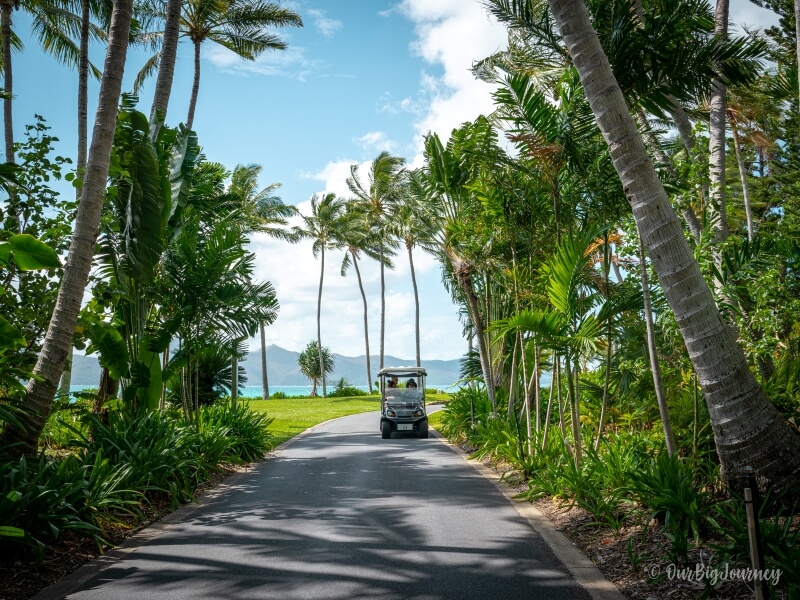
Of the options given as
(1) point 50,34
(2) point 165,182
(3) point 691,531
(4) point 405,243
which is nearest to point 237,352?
(2) point 165,182

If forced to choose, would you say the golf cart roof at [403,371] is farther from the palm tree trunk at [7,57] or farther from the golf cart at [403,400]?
the palm tree trunk at [7,57]

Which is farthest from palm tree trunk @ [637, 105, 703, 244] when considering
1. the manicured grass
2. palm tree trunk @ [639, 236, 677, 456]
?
the manicured grass

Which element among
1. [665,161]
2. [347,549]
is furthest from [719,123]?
[347,549]

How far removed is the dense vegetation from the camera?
5.51m

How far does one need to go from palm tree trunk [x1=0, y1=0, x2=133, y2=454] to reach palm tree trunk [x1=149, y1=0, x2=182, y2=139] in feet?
9.03

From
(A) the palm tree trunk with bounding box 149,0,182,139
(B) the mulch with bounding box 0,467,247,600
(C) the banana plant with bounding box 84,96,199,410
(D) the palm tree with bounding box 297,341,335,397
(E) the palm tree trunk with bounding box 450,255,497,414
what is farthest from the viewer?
(D) the palm tree with bounding box 297,341,335,397

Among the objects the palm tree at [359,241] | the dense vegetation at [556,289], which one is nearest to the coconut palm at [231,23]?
the dense vegetation at [556,289]

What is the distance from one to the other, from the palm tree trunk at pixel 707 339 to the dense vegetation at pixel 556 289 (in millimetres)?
18

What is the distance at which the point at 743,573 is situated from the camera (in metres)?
4.41

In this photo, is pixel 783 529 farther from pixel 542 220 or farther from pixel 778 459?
pixel 542 220

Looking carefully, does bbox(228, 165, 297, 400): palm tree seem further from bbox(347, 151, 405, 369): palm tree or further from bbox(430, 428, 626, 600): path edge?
bbox(430, 428, 626, 600): path edge

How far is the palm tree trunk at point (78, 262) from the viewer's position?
7.08m

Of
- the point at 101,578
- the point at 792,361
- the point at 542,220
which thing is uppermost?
the point at 542,220

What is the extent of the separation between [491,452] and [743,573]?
8.52 metres
